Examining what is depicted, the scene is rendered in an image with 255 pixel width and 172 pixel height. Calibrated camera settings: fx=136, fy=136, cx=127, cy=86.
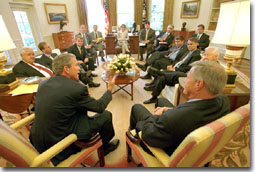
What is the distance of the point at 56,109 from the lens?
1.09 m

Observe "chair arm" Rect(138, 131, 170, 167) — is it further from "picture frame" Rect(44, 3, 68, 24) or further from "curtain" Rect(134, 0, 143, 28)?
"curtain" Rect(134, 0, 143, 28)

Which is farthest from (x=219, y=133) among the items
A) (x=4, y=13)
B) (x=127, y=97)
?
(x=4, y=13)

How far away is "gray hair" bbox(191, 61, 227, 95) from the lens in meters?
0.86

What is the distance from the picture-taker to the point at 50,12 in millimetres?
5773

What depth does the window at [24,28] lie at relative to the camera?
5148 millimetres

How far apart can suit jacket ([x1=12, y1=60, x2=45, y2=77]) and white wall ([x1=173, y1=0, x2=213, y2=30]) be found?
6.04m

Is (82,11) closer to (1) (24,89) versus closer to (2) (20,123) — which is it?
(1) (24,89)

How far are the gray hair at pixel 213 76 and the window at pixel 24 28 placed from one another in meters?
6.63

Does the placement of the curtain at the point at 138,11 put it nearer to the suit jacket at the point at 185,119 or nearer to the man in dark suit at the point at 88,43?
the man in dark suit at the point at 88,43

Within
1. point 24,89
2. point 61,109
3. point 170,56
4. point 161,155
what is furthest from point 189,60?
point 24,89

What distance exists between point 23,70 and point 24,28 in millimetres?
4668

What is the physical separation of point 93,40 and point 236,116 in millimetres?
5111

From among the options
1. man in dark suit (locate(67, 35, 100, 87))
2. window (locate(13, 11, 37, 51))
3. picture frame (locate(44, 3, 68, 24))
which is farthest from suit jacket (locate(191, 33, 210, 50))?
window (locate(13, 11, 37, 51))

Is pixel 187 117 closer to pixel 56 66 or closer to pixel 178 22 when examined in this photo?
pixel 56 66
